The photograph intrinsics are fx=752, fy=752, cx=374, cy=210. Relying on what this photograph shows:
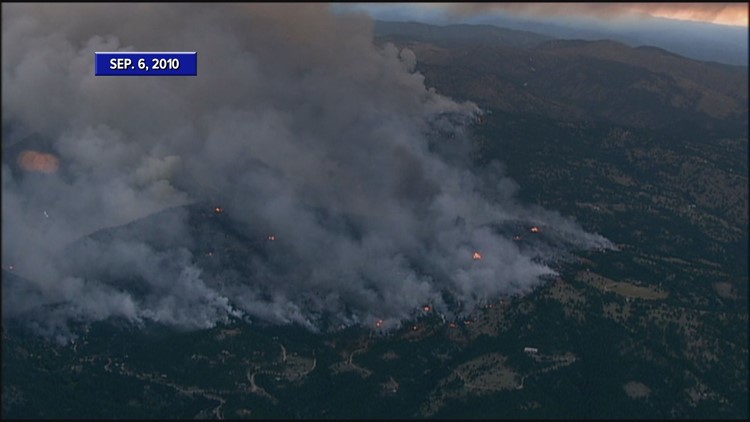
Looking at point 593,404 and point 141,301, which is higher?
point 141,301

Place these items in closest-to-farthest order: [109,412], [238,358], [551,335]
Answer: [109,412]
[238,358]
[551,335]

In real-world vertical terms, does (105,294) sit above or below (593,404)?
above

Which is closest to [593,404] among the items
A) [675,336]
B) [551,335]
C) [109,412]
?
[551,335]

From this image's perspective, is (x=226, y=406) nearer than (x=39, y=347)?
Yes

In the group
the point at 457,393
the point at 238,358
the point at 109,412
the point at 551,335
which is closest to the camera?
the point at 109,412

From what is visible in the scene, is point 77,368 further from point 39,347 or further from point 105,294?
point 105,294

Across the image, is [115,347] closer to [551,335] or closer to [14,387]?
[14,387]

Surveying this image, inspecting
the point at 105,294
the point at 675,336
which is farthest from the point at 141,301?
the point at 675,336

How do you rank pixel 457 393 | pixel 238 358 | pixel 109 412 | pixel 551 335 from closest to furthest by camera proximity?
1. pixel 109 412
2. pixel 457 393
3. pixel 238 358
4. pixel 551 335

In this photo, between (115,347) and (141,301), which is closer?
(115,347)
